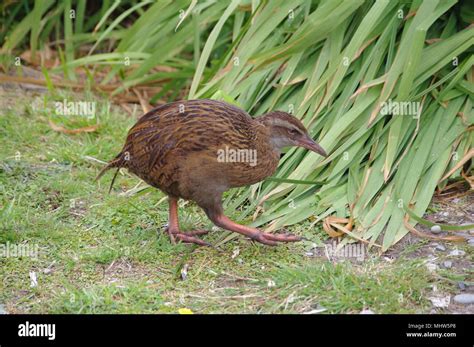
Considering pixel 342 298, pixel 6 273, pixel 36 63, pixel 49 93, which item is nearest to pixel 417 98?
pixel 342 298

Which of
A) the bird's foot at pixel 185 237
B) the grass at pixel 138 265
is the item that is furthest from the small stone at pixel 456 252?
the bird's foot at pixel 185 237

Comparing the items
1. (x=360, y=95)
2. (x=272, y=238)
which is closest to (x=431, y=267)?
(x=272, y=238)

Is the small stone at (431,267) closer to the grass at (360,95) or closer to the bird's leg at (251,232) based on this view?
the grass at (360,95)

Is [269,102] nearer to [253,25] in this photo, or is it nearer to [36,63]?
[253,25]

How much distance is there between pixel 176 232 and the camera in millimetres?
4707

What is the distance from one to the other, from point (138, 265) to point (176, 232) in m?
0.36

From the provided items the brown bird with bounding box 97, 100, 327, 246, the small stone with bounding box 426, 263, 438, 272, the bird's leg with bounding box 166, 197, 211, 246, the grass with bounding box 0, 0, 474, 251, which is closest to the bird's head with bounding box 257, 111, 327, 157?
the brown bird with bounding box 97, 100, 327, 246

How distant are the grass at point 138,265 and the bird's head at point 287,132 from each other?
0.50 m

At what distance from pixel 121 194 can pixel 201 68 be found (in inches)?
38.8

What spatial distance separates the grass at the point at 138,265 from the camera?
3975 millimetres

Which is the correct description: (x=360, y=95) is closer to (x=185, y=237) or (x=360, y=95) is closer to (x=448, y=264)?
(x=448, y=264)

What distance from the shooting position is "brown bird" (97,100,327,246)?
441cm

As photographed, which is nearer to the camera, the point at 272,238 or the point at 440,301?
the point at 440,301

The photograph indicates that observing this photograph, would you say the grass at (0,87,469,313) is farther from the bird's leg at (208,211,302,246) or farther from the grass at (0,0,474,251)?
the grass at (0,0,474,251)
